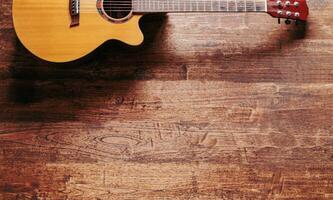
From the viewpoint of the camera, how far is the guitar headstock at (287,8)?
144 centimetres

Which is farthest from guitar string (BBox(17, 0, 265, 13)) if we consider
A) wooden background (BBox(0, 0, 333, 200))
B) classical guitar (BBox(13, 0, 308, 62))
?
wooden background (BBox(0, 0, 333, 200))

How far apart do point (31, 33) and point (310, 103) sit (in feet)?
3.32

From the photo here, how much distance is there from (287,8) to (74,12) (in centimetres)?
73

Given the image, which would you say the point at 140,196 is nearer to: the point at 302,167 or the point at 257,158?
the point at 257,158

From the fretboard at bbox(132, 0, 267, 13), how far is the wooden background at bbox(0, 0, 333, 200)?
140mm

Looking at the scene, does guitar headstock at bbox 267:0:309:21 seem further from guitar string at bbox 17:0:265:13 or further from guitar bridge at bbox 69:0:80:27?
guitar bridge at bbox 69:0:80:27

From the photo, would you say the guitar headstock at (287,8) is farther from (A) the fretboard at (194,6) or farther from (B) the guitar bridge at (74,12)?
(B) the guitar bridge at (74,12)

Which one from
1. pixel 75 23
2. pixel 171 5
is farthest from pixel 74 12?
pixel 171 5

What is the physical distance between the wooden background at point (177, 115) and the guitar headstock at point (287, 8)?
10 centimetres

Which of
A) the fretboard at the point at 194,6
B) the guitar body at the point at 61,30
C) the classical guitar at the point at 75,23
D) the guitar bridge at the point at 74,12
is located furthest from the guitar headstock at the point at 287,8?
the guitar bridge at the point at 74,12

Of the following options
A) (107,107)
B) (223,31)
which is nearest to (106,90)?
(107,107)

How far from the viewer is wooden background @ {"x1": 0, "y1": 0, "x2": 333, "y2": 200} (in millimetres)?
1480

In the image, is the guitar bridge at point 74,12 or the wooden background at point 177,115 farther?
the wooden background at point 177,115

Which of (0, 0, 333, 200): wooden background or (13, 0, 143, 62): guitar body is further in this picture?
(0, 0, 333, 200): wooden background
